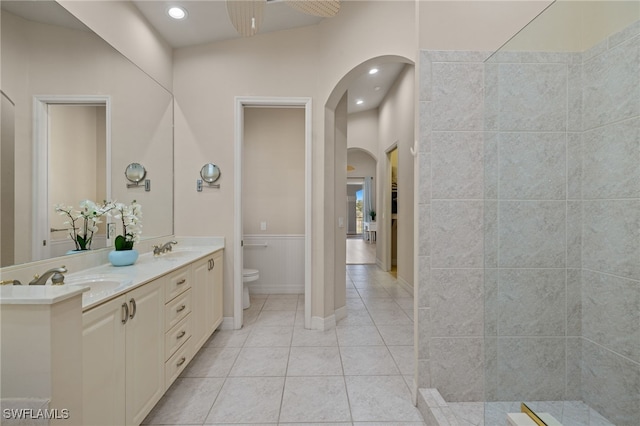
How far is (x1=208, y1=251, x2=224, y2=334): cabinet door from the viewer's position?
8.39 feet

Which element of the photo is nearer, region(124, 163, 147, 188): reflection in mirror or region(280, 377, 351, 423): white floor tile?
region(280, 377, 351, 423): white floor tile

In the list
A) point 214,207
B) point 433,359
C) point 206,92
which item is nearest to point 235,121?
point 206,92

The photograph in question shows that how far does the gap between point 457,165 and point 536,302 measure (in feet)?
2.89

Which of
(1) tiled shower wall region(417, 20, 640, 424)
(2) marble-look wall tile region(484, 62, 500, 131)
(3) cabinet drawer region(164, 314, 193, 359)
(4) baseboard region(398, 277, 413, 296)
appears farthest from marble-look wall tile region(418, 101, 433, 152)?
(4) baseboard region(398, 277, 413, 296)

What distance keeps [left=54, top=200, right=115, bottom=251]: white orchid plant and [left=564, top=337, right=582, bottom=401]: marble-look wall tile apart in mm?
2935

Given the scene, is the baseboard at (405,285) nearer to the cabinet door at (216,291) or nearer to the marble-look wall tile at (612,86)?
the cabinet door at (216,291)

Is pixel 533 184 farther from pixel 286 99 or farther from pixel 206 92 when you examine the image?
pixel 206 92

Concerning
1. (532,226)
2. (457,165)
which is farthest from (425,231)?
(532,226)

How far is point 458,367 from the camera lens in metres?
1.66

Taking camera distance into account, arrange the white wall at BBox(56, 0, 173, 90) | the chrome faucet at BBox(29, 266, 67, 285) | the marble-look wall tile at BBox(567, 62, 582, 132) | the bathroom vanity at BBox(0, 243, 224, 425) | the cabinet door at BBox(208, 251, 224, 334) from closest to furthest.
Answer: the bathroom vanity at BBox(0, 243, 224, 425)
the chrome faucet at BBox(29, 266, 67, 285)
the marble-look wall tile at BBox(567, 62, 582, 132)
the white wall at BBox(56, 0, 173, 90)
the cabinet door at BBox(208, 251, 224, 334)

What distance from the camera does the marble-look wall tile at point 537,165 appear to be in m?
1.49

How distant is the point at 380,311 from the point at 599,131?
8.78ft

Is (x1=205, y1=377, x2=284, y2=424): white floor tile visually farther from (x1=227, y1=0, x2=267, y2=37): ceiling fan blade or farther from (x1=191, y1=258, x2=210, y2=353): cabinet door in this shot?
(x1=227, y1=0, x2=267, y2=37): ceiling fan blade

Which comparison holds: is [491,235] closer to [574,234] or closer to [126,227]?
[574,234]
